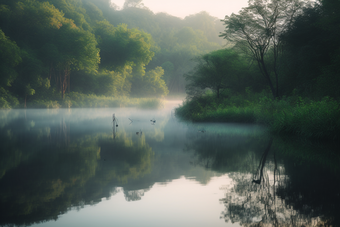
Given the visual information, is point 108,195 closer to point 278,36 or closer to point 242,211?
point 242,211

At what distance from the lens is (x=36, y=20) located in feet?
131

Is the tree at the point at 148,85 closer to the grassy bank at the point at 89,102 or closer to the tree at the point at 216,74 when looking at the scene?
the grassy bank at the point at 89,102

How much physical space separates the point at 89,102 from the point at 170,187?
138 ft

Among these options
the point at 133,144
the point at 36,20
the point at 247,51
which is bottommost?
the point at 133,144

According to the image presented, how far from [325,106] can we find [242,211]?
31.1ft

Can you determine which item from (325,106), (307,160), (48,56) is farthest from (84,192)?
(48,56)

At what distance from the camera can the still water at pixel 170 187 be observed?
4.07 m

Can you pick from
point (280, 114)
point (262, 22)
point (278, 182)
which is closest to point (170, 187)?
point (278, 182)

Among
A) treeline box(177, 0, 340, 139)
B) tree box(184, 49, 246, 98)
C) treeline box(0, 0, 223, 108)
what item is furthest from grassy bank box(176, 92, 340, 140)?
treeline box(0, 0, 223, 108)

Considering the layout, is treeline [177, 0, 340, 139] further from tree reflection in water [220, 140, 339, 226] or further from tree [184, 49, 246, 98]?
tree reflection in water [220, 140, 339, 226]

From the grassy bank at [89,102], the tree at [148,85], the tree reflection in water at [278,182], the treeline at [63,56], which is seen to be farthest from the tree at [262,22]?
the tree at [148,85]

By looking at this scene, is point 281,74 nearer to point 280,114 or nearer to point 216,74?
point 216,74

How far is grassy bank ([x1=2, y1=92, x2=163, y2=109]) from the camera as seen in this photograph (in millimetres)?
39531

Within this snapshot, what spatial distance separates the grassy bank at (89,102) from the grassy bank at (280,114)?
1598cm
